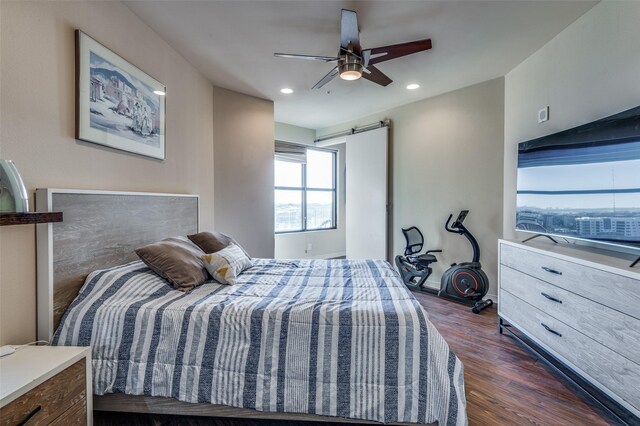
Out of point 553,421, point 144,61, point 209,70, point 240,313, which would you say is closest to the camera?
point 240,313

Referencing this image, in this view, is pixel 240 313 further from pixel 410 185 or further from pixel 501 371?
pixel 410 185

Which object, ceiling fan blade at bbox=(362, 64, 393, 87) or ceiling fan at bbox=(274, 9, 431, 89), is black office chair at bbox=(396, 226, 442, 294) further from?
ceiling fan at bbox=(274, 9, 431, 89)

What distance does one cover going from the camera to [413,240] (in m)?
4.14

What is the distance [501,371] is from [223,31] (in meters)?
3.44

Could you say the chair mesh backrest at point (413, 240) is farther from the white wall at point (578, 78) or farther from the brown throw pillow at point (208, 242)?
the brown throw pillow at point (208, 242)

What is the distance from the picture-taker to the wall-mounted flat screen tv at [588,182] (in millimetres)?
1646

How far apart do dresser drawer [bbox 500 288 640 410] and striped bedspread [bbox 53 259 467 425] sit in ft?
2.77

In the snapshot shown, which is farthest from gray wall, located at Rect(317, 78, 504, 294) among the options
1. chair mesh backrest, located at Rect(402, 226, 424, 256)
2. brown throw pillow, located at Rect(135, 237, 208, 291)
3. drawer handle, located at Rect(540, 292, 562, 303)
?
brown throw pillow, located at Rect(135, 237, 208, 291)

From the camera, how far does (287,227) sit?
554cm

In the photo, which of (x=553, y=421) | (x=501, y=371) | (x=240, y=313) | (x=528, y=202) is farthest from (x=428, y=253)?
(x=240, y=313)

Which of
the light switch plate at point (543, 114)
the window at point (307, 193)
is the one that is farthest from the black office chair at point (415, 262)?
the window at point (307, 193)

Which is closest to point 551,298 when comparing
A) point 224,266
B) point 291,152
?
point 224,266

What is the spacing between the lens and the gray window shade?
5.19m

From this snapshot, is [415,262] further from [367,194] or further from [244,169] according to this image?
[244,169]
